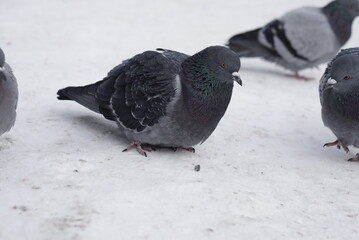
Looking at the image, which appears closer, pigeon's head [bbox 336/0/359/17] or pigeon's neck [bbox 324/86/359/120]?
pigeon's neck [bbox 324/86/359/120]

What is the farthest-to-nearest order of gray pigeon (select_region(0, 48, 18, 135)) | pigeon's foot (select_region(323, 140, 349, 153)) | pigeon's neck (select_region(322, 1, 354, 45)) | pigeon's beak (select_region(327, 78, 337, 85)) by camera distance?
1. pigeon's neck (select_region(322, 1, 354, 45))
2. pigeon's foot (select_region(323, 140, 349, 153))
3. pigeon's beak (select_region(327, 78, 337, 85))
4. gray pigeon (select_region(0, 48, 18, 135))

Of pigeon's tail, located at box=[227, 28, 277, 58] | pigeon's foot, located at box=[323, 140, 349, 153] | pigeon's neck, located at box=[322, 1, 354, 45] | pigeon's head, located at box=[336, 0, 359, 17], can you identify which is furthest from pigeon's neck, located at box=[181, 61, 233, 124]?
pigeon's head, located at box=[336, 0, 359, 17]

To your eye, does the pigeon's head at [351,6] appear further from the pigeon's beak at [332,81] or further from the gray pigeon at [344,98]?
the pigeon's beak at [332,81]

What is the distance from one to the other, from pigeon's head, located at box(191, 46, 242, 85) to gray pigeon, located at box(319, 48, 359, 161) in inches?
43.2

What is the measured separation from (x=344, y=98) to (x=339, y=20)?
363 centimetres

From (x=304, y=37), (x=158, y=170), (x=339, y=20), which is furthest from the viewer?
(x=339, y=20)

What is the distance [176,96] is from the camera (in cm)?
482

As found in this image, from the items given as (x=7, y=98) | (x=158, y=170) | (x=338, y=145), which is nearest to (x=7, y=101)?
(x=7, y=98)

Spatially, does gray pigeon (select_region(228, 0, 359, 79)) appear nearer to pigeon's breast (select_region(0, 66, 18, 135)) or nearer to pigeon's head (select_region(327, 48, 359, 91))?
pigeon's head (select_region(327, 48, 359, 91))

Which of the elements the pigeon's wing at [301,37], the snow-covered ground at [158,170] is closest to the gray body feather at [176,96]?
the snow-covered ground at [158,170]

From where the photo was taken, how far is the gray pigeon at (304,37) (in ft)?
27.8

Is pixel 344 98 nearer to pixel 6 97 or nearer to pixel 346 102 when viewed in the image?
pixel 346 102

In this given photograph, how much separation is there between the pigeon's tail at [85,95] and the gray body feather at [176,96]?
402 millimetres

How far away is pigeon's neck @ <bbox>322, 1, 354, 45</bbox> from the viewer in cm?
858
